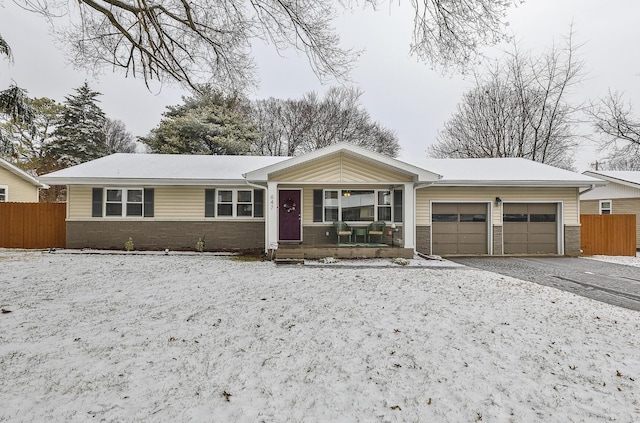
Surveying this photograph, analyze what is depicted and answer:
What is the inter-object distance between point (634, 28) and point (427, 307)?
15943 mm

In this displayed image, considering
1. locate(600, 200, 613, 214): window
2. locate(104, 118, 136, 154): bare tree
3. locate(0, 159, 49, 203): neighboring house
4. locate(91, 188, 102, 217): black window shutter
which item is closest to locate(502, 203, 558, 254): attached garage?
locate(600, 200, 613, 214): window

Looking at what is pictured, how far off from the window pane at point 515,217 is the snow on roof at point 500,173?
50.6 inches

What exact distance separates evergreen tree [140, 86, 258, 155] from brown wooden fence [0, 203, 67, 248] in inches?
436

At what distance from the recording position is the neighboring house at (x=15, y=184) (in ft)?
51.7

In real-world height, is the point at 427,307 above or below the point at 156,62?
below

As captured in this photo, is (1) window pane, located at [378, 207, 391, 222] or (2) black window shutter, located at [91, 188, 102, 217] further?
(2) black window shutter, located at [91, 188, 102, 217]

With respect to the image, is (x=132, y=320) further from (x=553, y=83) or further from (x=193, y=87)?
(x=553, y=83)

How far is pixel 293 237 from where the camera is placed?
37.8 feet

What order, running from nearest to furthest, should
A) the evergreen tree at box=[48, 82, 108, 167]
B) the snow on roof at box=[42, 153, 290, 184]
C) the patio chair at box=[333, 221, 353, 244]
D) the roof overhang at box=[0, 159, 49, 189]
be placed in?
the patio chair at box=[333, 221, 353, 244] → the snow on roof at box=[42, 153, 290, 184] → the roof overhang at box=[0, 159, 49, 189] → the evergreen tree at box=[48, 82, 108, 167]

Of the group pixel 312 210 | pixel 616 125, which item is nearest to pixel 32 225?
pixel 312 210

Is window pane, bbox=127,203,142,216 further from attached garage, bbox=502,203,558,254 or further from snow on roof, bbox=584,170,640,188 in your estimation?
snow on roof, bbox=584,170,640,188

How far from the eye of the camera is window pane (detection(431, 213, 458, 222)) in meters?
11.8

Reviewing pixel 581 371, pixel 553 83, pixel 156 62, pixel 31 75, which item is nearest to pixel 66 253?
pixel 31 75

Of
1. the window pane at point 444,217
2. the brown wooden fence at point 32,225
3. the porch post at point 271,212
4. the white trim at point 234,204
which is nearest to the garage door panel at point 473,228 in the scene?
the window pane at point 444,217
